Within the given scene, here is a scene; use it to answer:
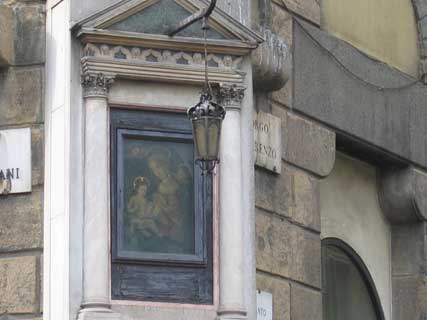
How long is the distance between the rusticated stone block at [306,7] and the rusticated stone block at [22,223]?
331 centimetres

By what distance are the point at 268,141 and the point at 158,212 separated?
1939 mm

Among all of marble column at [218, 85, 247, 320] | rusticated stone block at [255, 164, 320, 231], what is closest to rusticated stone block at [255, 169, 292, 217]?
rusticated stone block at [255, 164, 320, 231]

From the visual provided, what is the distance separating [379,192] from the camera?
20000 millimetres

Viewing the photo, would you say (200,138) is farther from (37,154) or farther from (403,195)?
(403,195)

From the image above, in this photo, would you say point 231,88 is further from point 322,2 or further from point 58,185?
point 322,2

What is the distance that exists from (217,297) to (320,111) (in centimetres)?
317

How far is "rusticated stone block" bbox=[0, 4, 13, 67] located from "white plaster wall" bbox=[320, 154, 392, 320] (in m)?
3.88

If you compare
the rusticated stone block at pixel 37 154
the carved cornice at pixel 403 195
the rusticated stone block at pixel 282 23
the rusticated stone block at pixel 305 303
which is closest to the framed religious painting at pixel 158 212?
the rusticated stone block at pixel 37 154

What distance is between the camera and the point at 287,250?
17.6 m

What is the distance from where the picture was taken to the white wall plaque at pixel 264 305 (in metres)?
16.9

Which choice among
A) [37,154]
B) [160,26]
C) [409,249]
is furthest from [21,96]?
[409,249]

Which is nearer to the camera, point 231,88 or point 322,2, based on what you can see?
point 231,88

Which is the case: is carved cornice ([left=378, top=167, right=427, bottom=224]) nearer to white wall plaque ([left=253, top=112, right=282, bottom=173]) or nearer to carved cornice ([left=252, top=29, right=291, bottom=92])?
white wall plaque ([left=253, top=112, right=282, bottom=173])

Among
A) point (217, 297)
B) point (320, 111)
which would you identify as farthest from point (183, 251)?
point (320, 111)
